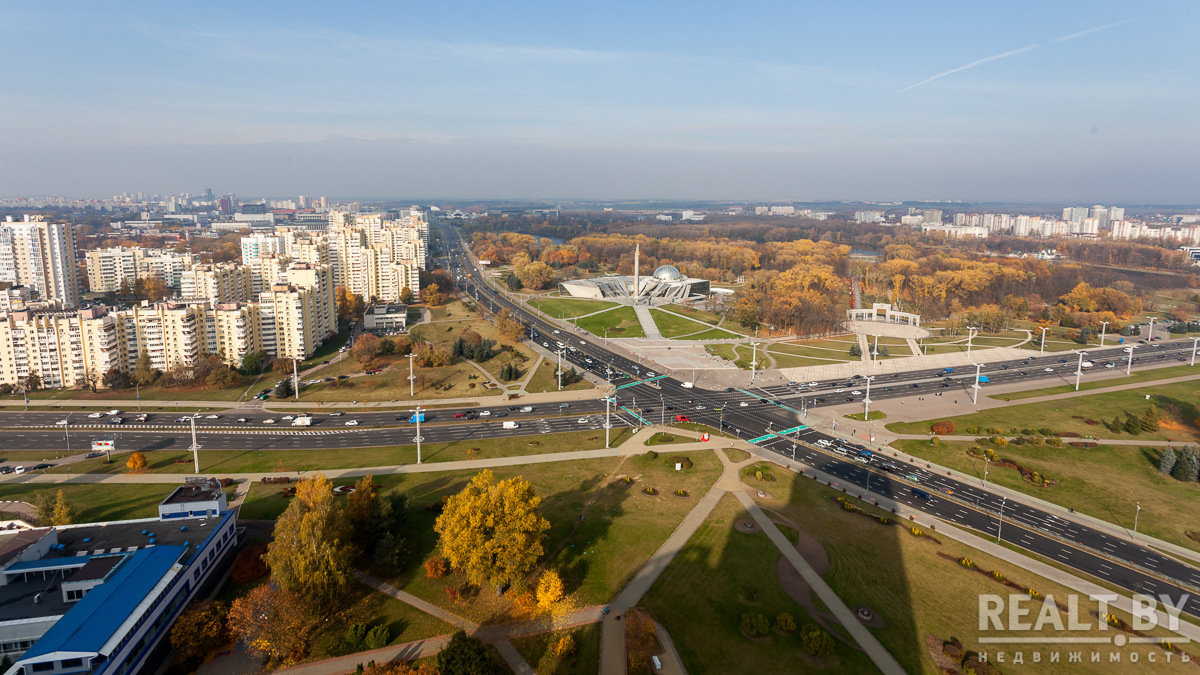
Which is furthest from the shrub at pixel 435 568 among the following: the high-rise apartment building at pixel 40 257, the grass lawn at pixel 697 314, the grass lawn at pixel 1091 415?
the high-rise apartment building at pixel 40 257

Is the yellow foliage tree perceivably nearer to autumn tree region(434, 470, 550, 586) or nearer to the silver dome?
autumn tree region(434, 470, 550, 586)

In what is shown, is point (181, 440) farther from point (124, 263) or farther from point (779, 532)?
point (124, 263)

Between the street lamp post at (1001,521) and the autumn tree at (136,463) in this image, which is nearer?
the street lamp post at (1001,521)

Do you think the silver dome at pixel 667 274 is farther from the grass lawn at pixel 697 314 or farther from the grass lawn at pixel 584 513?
the grass lawn at pixel 584 513

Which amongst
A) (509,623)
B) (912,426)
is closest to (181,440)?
(509,623)

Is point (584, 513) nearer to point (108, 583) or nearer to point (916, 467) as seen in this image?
point (108, 583)

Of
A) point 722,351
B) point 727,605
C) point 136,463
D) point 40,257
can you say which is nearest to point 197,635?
point 727,605

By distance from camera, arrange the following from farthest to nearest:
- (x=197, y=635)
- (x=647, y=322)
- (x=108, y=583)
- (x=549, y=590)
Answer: (x=647, y=322) < (x=549, y=590) < (x=108, y=583) < (x=197, y=635)
